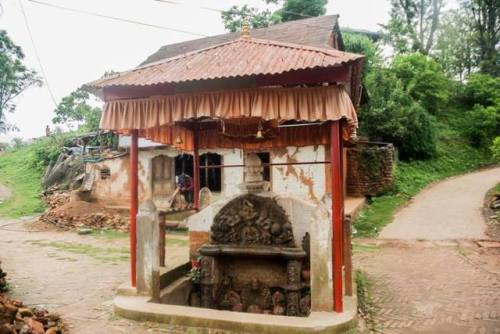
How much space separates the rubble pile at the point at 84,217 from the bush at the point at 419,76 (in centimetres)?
1747

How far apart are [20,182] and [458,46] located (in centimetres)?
3613

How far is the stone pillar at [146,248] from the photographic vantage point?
572cm

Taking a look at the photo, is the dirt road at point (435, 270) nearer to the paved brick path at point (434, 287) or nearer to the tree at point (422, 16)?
the paved brick path at point (434, 287)

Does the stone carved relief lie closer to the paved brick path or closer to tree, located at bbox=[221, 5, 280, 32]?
the paved brick path

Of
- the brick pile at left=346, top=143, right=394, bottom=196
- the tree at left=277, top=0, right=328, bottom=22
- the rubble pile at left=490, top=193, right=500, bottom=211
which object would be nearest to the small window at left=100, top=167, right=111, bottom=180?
the brick pile at left=346, top=143, right=394, bottom=196

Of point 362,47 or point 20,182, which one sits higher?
point 362,47

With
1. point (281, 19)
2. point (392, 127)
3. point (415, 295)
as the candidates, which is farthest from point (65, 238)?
point (281, 19)

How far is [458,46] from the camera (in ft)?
110

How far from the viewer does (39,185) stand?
25.9 m

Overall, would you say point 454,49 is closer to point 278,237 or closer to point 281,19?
point 281,19

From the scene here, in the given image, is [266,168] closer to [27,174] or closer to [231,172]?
[231,172]

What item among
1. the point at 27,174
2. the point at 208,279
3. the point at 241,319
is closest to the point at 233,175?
the point at 208,279

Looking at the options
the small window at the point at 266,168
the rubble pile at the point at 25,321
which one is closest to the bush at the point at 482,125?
the small window at the point at 266,168

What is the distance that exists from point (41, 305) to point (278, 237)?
3.93 m
